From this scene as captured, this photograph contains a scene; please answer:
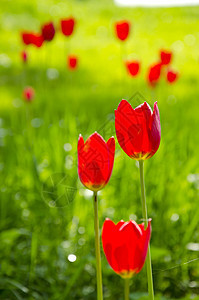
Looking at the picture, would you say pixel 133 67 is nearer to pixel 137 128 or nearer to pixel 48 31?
pixel 48 31

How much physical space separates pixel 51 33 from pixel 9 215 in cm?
103

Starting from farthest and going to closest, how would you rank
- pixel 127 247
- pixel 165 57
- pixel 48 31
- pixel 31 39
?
1. pixel 31 39
2. pixel 165 57
3. pixel 48 31
4. pixel 127 247

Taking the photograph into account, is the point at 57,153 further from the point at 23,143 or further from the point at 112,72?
the point at 112,72

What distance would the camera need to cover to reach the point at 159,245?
72.7 inches

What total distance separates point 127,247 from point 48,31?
1952 mm

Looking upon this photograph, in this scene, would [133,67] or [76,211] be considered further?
[133,67]

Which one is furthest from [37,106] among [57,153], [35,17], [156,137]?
[35,17]

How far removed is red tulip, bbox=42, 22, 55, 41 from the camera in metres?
2.57

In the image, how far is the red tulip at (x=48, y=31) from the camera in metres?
2.57

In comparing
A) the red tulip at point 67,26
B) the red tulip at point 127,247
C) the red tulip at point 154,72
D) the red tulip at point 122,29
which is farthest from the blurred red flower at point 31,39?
the red tulip at point 127,247

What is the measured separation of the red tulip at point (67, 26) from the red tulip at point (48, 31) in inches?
8.5

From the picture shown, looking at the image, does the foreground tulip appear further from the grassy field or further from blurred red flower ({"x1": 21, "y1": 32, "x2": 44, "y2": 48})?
blurred red flower ({"x1": 21, "y1": 32, "x2": 44, "y2": 48})

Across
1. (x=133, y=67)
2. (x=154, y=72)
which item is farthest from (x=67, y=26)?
(x=154, y=72)

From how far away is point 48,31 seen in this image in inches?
102
